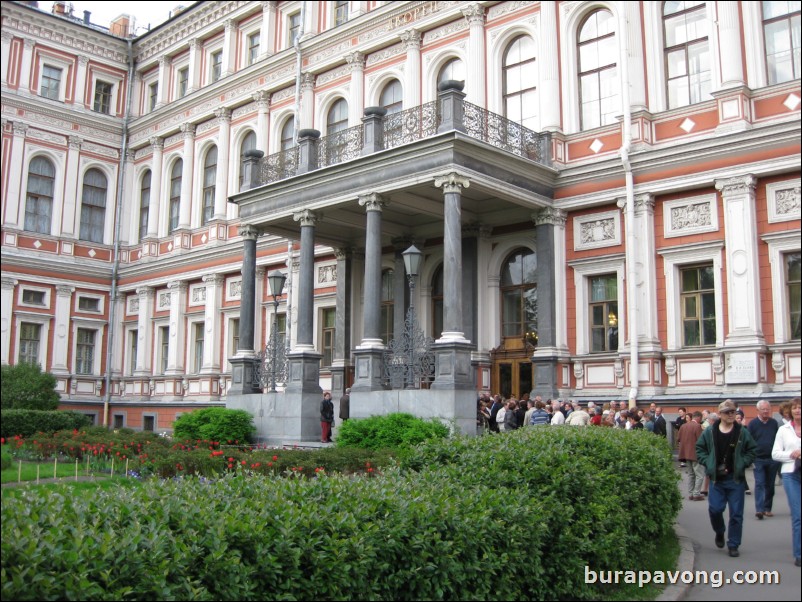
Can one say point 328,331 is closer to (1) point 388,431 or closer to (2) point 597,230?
(2) point 597,230

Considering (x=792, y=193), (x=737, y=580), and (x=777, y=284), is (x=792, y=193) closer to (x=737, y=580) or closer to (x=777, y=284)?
(x=777, y=284)

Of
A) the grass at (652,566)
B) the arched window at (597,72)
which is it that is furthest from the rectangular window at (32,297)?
the grass at (652,566)

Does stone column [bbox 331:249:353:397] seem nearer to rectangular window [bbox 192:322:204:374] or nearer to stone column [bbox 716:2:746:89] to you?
rectangular window [bbox 192:322:204:374]

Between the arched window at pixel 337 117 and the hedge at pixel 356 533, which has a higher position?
the arched window at pixel 337 117

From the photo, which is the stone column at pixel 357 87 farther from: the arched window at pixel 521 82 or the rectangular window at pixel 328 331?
the rectangular window at pixel 328 331

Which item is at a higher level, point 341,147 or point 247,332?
point 341,147

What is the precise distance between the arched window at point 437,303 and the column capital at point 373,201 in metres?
4.77

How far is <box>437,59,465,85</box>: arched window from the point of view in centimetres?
2477

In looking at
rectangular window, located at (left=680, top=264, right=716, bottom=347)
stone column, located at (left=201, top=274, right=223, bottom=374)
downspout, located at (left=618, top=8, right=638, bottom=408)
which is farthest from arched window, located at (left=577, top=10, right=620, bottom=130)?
stone column, located at (left=201, top=274, right=223, bottom=374)

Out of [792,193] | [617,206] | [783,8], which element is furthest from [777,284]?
[783,8]

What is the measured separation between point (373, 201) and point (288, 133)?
11.7m

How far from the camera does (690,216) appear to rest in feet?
63.4

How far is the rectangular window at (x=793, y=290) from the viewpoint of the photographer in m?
17.2

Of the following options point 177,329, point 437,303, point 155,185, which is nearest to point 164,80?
point 155,185
